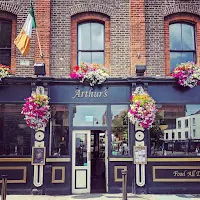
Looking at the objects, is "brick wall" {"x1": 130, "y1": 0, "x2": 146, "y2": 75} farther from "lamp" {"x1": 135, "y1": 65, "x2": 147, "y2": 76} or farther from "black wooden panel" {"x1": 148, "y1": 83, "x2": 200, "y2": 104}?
"black wooden panel" {"x1": 148, "y1": 83, "x2": 200, "y2": 104}

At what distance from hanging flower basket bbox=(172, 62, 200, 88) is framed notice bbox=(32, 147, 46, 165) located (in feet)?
18.0

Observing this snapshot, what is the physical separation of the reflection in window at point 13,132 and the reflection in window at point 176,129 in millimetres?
4617

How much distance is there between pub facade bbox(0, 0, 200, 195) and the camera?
1097cm

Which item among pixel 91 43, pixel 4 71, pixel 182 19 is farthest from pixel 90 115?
pixel 182 19

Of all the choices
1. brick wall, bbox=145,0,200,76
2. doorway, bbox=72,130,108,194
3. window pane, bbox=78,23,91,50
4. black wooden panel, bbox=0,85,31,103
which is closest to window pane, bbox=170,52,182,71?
brick wall, bbox=145,0,200,76

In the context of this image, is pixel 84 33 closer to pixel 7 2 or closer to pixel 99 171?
pixel 7 2

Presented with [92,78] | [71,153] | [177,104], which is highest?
[92,78]

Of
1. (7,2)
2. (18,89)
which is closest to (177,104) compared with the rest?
(18,89)

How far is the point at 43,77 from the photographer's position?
36.6 ft

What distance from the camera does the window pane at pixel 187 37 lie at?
1215 centimetres

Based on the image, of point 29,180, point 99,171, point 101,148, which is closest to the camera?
point 29,180

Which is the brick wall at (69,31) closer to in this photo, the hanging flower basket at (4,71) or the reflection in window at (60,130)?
the reflection in window at (60,130)

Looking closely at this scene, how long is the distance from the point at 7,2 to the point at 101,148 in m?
7.11

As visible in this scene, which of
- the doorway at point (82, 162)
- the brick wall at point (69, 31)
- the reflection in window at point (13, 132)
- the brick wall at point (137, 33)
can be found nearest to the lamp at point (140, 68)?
the brick wall at point (137, 33)
